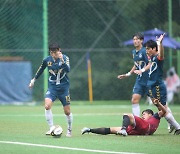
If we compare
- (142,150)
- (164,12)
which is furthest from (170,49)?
(142,150)

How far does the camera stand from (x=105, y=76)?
33094mm

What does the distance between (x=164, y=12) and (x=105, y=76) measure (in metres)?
4.00

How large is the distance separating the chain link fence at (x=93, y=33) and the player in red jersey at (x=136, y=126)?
15439mm

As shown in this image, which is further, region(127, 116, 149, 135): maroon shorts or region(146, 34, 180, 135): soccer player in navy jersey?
region(146, 34, 180, 135): soccer player in navy jersey

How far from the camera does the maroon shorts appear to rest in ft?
49.2

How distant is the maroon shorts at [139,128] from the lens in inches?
590

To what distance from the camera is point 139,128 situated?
49.5ft

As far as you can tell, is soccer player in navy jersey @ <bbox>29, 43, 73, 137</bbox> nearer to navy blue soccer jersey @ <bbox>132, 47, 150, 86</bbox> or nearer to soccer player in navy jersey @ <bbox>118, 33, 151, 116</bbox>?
soccer player in navy jersey @ <bbox>118, 33, 151, 116</bbox>

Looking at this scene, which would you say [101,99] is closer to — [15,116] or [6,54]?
[6,54]

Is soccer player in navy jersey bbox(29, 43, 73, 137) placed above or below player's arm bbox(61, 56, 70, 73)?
below

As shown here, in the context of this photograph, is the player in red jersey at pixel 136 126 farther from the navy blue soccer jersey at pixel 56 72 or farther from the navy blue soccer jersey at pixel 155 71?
the navy blue soccer jersey at pixel 56 72

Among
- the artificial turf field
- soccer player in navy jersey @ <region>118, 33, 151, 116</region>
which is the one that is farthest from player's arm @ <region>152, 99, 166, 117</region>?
soccer player in navy jersey @ <region>118, 33, 151, 116</region>

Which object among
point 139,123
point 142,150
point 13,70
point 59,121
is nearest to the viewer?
point 142,150

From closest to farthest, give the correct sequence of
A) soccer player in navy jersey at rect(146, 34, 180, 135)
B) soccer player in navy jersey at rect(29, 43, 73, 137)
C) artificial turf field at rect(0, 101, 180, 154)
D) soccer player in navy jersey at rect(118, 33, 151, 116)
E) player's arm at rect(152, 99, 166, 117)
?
1. artificial turf field at rect(0, 101, 180, 154)
2. player's arm at rect(152, 99, 166, 117)
3. soccer player in navy jersey at rect(29, 43, 73, 137)
4. soccer player in navy jersey at rect(146, 34, 180, 135)
5. soccer player in navy jersey at rect(118, 33, 151, 116)
